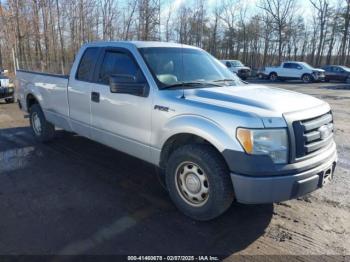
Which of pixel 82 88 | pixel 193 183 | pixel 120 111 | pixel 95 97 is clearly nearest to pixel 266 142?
pixel 193 183

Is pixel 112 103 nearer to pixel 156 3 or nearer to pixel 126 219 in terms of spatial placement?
pixel 126 219

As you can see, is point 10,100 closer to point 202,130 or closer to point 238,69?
point 202,130

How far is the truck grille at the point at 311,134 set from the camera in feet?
10.0

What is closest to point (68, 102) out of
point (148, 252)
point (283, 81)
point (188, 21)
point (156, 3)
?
point (148, 252)

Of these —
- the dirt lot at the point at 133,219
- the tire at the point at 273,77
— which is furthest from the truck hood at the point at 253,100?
the tire at the point at 273,77

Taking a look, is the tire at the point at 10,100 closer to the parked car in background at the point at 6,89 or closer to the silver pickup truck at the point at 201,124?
the parked car in background at the point at 6,89

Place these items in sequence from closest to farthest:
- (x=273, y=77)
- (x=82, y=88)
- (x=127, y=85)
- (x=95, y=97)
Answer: (x=127, y=85) → (x=95, y=97) → (x=82, y=88) → (x=273, y=77)

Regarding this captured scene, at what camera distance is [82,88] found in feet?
16.2

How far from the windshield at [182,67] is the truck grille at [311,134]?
136 centimetres

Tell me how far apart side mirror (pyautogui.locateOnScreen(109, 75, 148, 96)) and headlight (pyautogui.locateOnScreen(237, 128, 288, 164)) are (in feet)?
4.73

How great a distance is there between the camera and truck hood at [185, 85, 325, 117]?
10.2 feet

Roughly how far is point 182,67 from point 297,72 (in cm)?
2624

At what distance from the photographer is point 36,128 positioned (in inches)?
267

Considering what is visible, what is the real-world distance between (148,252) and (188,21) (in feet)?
173
